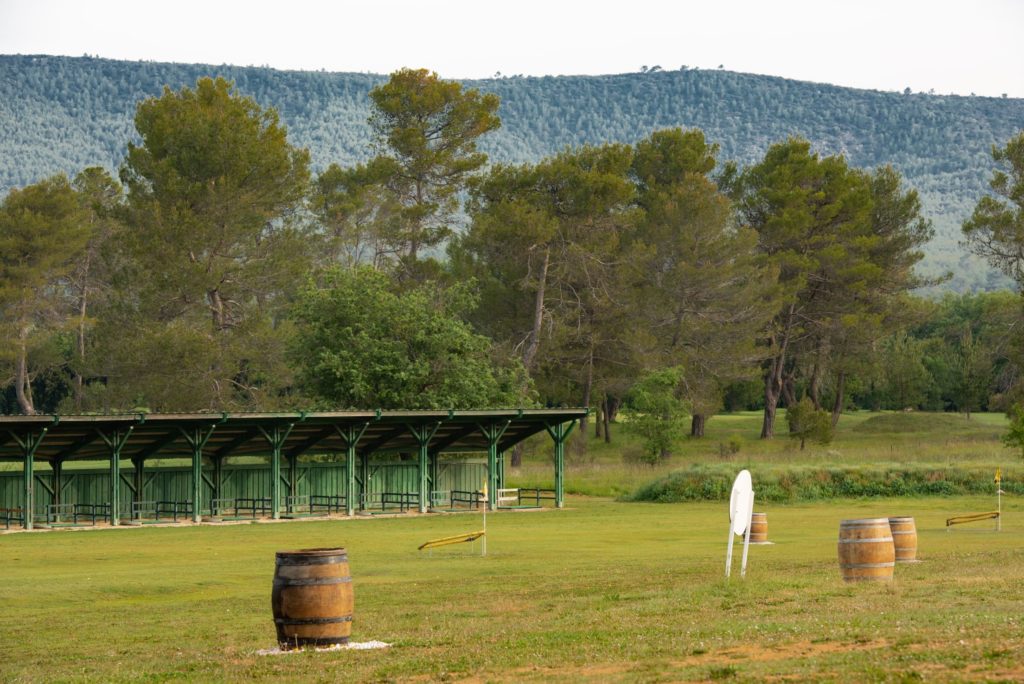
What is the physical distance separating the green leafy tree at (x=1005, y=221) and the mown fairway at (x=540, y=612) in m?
42.1

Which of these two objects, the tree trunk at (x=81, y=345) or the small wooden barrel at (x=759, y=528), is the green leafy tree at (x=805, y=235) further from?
the small wooden barrel at (x=759, y=528)

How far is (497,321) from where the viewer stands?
66.3 metres

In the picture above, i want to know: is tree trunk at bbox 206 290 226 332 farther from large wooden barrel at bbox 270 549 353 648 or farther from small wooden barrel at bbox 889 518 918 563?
large wooden barrel at bbox 270 549 353 648

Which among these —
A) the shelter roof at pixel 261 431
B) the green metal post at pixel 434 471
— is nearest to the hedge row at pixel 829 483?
the shelter roof at pixel 261 431

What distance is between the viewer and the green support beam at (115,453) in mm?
33469

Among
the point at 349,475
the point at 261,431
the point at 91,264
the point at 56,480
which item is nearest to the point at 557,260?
the point at 91,264

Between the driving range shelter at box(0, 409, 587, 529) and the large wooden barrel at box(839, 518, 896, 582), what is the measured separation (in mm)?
19853

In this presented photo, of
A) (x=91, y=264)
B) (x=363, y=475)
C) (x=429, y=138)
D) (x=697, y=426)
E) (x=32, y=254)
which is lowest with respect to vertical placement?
(x=363, y=475)

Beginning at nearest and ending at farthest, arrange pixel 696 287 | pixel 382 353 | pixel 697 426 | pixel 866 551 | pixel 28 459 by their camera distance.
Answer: pixel 866 551
pixel 28 459
pixel 382 353
pixel 696 287
pixel 697 426

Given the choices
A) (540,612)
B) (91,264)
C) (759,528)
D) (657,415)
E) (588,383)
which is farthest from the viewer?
(91,264)

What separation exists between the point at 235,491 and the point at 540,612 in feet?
88.5

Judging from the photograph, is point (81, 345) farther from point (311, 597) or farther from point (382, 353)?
point (311, 597)

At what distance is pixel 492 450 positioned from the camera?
135ft

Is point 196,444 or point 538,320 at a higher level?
point 538,320
